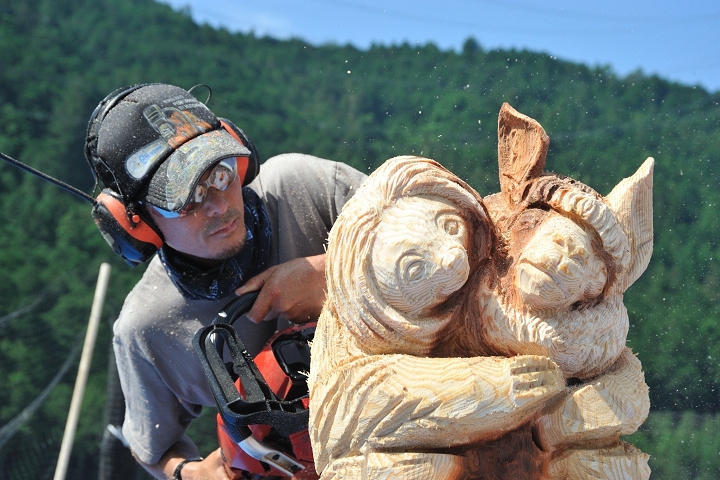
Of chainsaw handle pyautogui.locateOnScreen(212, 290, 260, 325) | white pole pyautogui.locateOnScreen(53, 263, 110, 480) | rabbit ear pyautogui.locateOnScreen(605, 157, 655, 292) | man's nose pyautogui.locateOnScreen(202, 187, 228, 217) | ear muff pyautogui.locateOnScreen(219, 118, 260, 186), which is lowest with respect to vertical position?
white pole pyautogui.locateOnScreen(53, 263, 110, 480)

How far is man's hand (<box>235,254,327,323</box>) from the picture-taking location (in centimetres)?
173

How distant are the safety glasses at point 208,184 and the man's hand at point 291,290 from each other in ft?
0.78

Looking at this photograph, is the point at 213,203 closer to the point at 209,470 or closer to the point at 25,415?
the point at 209,470

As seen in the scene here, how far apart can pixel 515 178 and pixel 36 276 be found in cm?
1088

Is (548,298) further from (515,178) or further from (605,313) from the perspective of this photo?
(515,178)

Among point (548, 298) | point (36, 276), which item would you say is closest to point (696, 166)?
point (548, 298)

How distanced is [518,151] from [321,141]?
31.6 ft

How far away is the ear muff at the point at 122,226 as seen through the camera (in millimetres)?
1684

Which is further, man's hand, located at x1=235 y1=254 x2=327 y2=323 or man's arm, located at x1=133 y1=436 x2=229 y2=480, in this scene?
man's arm, located at x1=133 y1=436 x2=229 y2=480

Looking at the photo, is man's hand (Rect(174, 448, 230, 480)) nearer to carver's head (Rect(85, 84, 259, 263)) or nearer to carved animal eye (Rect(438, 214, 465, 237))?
carver's head (Rect(85, 84, 259, 263))

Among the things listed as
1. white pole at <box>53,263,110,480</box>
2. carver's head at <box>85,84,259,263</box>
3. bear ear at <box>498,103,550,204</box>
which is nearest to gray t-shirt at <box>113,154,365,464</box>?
carver's head at <box>85,84,259,263</box>

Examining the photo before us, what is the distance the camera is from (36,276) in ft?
35.5

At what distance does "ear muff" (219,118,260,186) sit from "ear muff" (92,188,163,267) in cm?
26

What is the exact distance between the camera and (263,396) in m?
1.36
